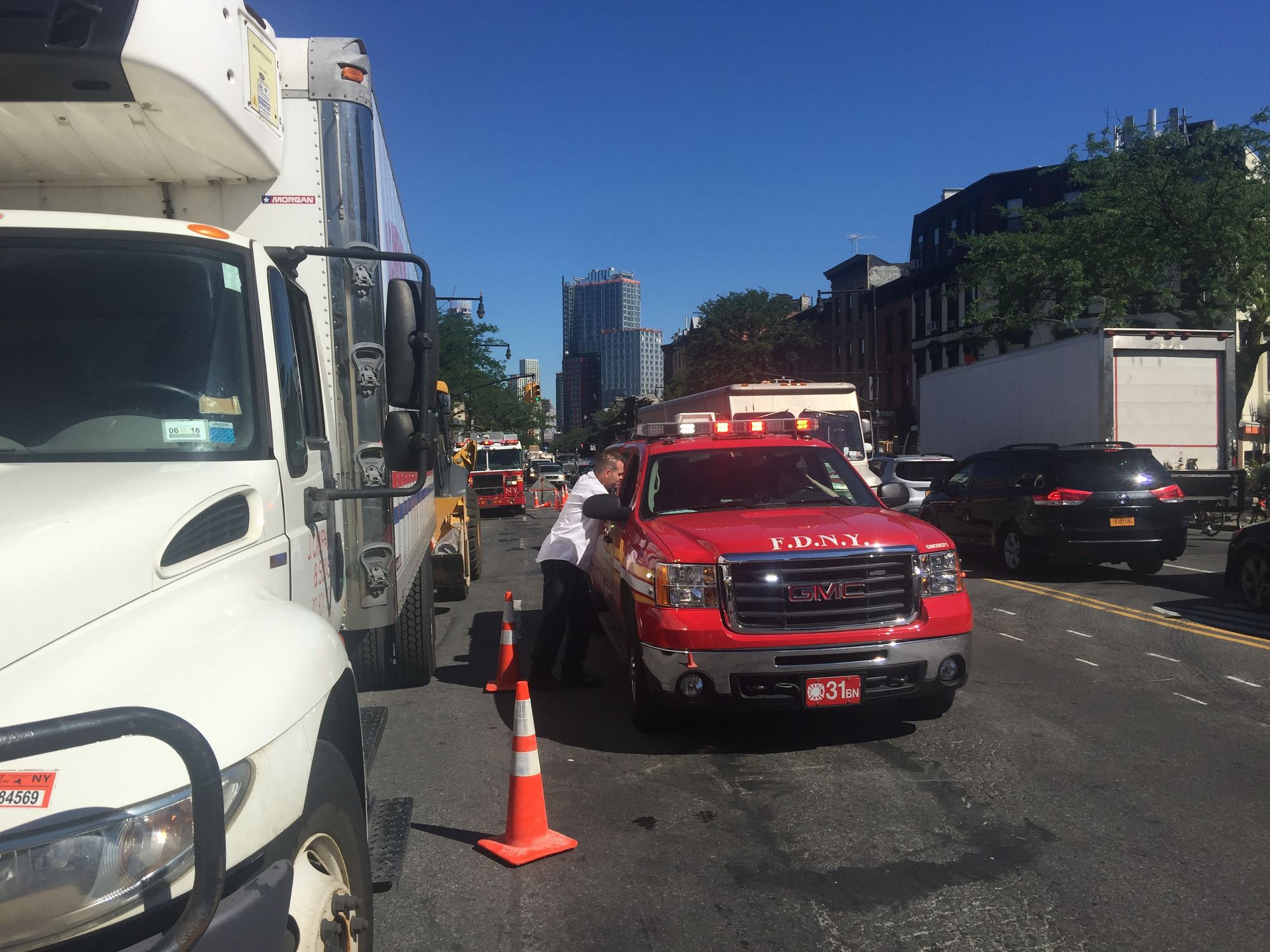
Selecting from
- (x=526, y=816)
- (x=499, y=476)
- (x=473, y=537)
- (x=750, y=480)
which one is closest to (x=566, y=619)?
(x=750, y=480)

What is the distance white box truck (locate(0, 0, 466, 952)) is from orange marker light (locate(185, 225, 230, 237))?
0.01m

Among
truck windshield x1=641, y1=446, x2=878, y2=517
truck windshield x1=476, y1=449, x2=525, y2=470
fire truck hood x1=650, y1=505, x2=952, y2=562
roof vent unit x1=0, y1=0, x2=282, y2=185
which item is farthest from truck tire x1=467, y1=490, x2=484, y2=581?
truck windshield x1=476, y1=449, x2=525, y2=470

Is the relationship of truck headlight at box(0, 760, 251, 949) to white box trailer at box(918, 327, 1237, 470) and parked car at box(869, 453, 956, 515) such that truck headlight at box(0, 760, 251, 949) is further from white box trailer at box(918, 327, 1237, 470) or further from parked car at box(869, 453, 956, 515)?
parked car at box(869, 453, 956, 515)

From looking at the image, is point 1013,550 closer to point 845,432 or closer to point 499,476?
point 845,432

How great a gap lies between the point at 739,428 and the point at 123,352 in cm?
516

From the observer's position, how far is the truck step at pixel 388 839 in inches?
143

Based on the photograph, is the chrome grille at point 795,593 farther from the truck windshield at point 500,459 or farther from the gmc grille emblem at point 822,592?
the truck windshield at point 500,459

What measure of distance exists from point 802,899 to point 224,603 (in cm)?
256

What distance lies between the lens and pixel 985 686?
24.3 ft

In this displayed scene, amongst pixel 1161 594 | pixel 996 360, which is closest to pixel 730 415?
pixel 996 360

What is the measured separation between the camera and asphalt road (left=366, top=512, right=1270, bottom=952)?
3.72 metres

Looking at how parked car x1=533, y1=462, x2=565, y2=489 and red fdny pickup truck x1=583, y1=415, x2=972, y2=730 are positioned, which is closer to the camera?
red fdny pickup truck x1=583, y1=415, x2=972, y2=730

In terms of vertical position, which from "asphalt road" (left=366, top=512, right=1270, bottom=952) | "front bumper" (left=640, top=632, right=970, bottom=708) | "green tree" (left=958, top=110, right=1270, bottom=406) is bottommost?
"asphalt road" (left=366, top=512, right=1270, bottom=952)

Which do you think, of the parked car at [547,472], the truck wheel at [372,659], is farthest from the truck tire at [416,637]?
the parked car at [547,472]
